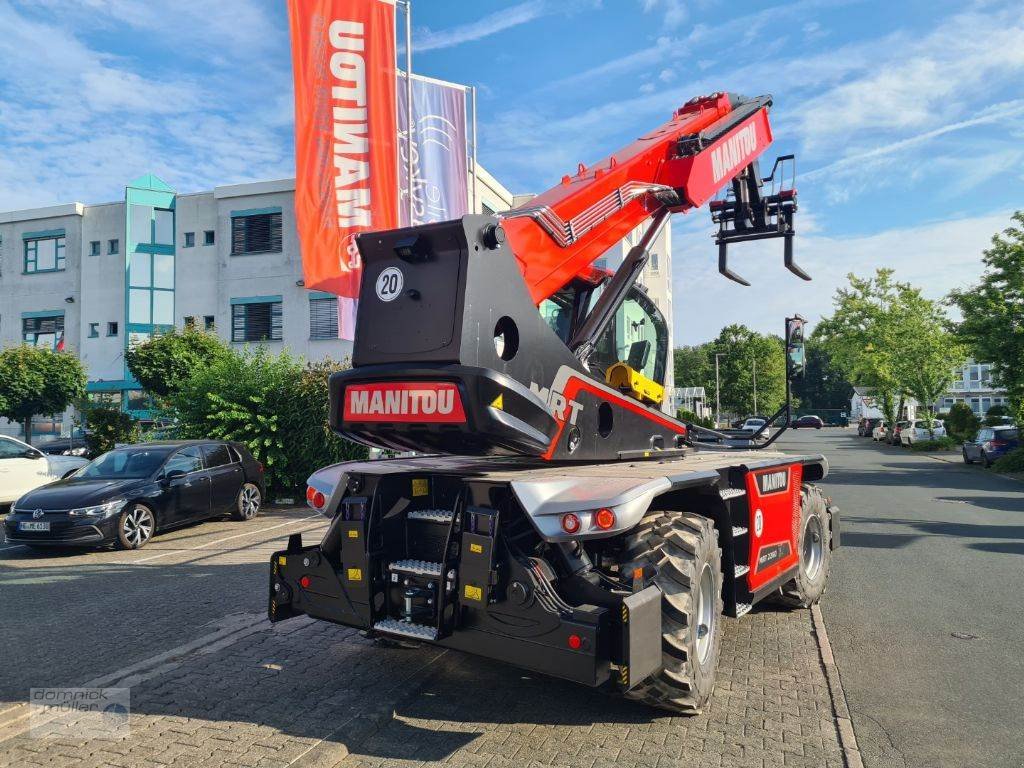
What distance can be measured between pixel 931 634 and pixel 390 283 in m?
5.17

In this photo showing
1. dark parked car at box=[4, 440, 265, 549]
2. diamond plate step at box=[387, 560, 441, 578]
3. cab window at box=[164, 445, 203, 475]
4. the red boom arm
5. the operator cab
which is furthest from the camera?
cab window at box=[164, 445, 203, 475]

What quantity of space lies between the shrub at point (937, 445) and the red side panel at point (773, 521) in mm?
36682

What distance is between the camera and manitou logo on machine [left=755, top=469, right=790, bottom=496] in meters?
5.54

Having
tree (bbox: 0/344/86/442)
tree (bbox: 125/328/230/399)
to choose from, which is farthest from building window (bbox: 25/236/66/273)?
tree (bbox: 125/328/230/399)

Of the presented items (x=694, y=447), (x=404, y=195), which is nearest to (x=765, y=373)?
(x=404, y=195)

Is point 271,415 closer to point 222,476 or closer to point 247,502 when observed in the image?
point 247,502

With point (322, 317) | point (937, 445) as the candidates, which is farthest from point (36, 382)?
point (937, 445)

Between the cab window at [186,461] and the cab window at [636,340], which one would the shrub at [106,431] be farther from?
the cab window at [636,340]

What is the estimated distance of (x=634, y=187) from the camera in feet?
19.4

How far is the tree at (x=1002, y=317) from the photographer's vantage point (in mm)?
21891

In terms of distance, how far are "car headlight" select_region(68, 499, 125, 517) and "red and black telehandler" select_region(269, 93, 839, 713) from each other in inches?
236

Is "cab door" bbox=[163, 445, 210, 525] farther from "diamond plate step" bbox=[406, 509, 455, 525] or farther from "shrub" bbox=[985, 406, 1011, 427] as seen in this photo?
"shrub" bbox=[985, 406, 1011, 427]

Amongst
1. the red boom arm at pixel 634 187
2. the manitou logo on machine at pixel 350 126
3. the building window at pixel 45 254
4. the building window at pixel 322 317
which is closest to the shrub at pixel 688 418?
the red boom arm at pixel 634 187

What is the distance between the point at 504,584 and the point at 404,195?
36.5 feet
